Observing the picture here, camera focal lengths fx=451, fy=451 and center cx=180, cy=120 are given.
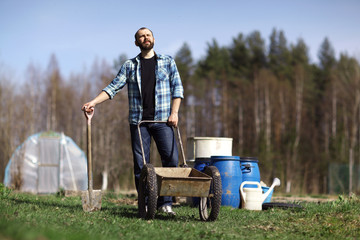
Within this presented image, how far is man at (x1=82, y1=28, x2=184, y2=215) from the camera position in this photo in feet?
19.0

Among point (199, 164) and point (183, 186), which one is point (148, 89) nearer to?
point (183, 186)

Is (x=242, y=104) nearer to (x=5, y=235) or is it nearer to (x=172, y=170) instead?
(x=172, y=170)

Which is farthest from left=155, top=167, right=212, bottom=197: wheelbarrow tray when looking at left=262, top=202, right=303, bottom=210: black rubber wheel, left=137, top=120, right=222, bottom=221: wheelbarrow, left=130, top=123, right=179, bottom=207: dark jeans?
left=262, top=202, right=303, bottom=210: black rubber wheel

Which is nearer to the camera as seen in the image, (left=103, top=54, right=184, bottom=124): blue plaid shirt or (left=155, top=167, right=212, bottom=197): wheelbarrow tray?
(left=155, top=167, right=212, bottom=197): wheelbarrow tray

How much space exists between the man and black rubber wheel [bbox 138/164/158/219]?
0.50m

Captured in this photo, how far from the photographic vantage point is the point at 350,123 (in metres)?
36.9

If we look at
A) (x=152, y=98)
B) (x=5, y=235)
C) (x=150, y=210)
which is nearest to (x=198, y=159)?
(x=152, y=98)

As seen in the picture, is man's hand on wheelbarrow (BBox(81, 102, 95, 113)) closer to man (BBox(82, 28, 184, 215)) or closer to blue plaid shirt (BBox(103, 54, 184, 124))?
man (BBox(82, 28, 184, 215))

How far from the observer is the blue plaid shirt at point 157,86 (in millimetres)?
5867

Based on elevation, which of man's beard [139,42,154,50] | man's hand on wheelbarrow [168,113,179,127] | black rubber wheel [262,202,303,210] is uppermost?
man's beard [139,42,154,50]

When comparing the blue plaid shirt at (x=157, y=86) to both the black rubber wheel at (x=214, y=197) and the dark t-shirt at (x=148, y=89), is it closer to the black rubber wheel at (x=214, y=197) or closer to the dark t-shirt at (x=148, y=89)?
the dark t-shirt at (x=148, y=89)

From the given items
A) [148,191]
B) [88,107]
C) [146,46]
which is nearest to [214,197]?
[148,191]

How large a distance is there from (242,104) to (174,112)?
3188cm

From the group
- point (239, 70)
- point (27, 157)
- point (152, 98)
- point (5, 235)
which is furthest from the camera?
point (239, 70)
